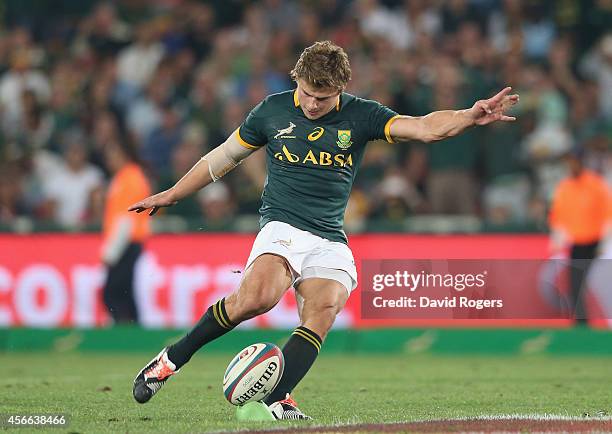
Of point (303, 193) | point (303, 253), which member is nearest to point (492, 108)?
point (303, 193)

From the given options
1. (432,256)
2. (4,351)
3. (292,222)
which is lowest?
(4,351)

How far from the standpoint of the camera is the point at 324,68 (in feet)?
25.8

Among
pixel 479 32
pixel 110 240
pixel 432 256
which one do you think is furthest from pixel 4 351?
pixel 479 32

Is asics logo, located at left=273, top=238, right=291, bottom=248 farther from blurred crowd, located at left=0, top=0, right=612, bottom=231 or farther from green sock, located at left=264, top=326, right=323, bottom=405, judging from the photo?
blurred crowd, located at left=0, top=0, right=612, bottom=231

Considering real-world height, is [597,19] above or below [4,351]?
above

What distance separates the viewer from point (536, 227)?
15539 mm

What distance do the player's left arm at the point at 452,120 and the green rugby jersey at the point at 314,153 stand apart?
14 cm

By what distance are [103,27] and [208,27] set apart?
1683 mm

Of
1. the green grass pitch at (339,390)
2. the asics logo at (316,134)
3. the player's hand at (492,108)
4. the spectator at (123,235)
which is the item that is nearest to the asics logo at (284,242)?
the asics logo at (316,134)

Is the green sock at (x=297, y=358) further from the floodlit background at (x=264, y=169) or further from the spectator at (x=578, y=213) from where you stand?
the spectator at (x=578, y=213)

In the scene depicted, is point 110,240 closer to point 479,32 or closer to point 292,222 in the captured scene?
point 479,32

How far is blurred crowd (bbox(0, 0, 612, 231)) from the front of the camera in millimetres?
16797

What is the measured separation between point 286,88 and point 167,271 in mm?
3870

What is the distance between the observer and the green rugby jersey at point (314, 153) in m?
8.23
